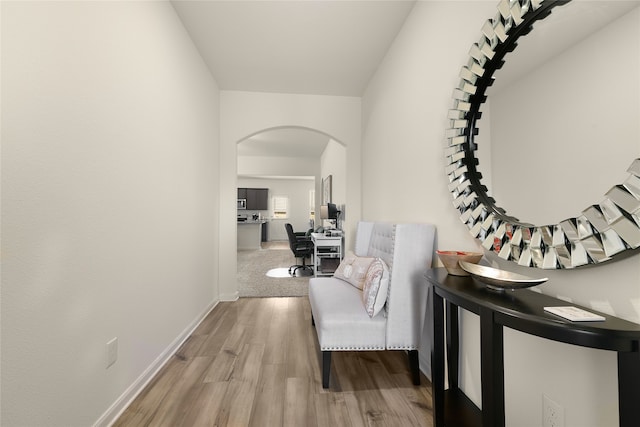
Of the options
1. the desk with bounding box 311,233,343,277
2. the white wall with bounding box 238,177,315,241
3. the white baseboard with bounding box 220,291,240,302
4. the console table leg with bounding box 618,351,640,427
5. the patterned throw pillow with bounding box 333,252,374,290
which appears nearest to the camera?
the console table leg with bounding box 618,351,640,427

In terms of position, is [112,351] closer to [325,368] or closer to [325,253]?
[325,368]

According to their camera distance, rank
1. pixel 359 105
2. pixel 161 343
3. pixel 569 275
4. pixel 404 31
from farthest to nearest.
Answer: pixel 359 105 < pixel 404 31 < pixel 161 343 < pixel 569 275

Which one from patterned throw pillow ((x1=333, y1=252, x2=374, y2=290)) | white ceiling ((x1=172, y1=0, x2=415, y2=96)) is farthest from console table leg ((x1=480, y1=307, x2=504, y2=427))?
white ceiling ((x1=172, y1=0, x2=415, y2=96))

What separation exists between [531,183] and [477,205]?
311 millimetres

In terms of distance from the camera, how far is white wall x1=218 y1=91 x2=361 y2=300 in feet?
11.7

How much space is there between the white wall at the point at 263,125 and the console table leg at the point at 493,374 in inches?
114

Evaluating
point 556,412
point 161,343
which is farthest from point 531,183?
point 161,343

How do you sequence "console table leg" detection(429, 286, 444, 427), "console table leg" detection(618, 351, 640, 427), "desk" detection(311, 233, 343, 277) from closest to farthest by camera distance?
"console table leg" detection(618, 351, 640, 427), "console table leg" detection(429, 286, 444, 427), "desk" detection(311, 233, 343, 277)

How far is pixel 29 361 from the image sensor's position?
1.00 m

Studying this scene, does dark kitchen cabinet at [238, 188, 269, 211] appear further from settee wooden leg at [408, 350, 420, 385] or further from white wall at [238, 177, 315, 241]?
settee wooden leg at [408, 350, 420, 385]

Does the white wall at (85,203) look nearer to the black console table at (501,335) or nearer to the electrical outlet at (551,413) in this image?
the black console table at (501,335)

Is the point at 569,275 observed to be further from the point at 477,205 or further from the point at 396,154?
the point at 396,154

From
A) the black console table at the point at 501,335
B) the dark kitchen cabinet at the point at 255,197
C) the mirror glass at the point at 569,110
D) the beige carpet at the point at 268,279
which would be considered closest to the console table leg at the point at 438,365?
the black console table at the point at 501,335

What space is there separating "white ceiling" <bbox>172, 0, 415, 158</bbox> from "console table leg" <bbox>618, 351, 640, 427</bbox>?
250 cm
